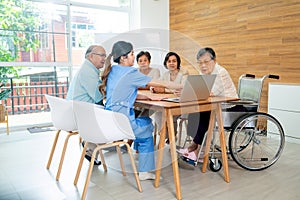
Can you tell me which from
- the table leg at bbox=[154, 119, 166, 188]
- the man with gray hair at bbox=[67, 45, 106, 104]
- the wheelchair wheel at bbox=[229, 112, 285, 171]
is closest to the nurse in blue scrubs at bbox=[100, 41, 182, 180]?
the table leg at bbox=[154, 119, 166, 188]

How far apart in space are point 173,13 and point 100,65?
10.6 ft

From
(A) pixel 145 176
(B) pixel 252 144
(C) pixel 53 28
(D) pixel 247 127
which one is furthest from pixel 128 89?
(C) pixel 53 28

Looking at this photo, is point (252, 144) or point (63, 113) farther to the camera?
point (252, 144)

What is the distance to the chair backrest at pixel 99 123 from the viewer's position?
1.89 meters

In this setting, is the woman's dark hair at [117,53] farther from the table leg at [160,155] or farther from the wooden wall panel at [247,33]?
the wooden wall panel at [247,33]

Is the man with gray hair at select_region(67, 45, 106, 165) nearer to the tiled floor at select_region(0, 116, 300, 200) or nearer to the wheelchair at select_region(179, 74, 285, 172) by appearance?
the tiled floor at select_region(0, 116, 300, 200)

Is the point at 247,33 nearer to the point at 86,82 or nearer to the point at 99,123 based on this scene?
the point at 86,82

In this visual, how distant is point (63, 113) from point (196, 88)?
1.15 meters

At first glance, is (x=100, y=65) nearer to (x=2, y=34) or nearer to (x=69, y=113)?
(x=69, y=113)

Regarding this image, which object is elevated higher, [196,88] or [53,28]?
[53,28]

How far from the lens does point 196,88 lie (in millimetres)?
2078

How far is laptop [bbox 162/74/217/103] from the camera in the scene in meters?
2.01

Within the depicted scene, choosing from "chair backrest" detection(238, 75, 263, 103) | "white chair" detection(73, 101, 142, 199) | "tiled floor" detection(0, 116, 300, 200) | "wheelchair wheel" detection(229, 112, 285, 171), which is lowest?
"tiled floor" detection(0, 116, 300, 200)

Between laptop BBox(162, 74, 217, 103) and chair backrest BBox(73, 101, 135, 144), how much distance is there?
1.49ft
